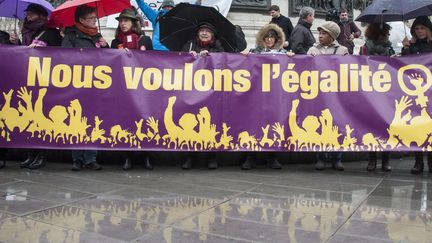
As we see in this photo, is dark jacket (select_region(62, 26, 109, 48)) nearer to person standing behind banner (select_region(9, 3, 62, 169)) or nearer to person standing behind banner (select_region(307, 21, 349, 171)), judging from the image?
person standing behind banner (select_region(9, 3, 62, 169))

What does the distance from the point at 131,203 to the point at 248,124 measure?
2199 millimetres

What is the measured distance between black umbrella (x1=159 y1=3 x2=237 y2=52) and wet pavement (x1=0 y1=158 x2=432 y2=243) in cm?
173

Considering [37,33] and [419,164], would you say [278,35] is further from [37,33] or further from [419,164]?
[37,33]

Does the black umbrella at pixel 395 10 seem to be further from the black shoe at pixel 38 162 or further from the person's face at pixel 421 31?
the black shoe at pixel 38 162

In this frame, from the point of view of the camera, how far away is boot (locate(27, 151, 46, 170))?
650 cm

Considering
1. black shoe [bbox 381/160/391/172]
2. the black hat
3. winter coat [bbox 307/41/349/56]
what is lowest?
black shoe [bbox 381/160/391/172]

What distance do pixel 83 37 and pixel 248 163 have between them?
2694 millimetres

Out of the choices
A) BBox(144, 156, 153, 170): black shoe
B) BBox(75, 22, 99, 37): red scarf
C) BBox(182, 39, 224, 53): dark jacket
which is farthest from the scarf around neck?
BBox(144, 156, 153, 170): black shoe

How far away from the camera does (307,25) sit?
8.38 m

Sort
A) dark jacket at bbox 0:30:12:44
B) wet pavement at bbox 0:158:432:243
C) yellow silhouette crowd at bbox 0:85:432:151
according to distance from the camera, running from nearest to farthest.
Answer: wet pavement at bbox 0:158:432:243 < yellow silhouette crowd at bbox 0:85:432:151 < dark jacket at bbox 0:30:12:44

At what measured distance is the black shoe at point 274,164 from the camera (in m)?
6.86

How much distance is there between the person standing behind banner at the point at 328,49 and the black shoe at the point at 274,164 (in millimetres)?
500

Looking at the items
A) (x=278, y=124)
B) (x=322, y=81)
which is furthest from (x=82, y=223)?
(x=322, y=81)

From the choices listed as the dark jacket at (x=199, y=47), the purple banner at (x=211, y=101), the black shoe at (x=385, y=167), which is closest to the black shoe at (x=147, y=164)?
the purple banner at (x=211, y=101)
